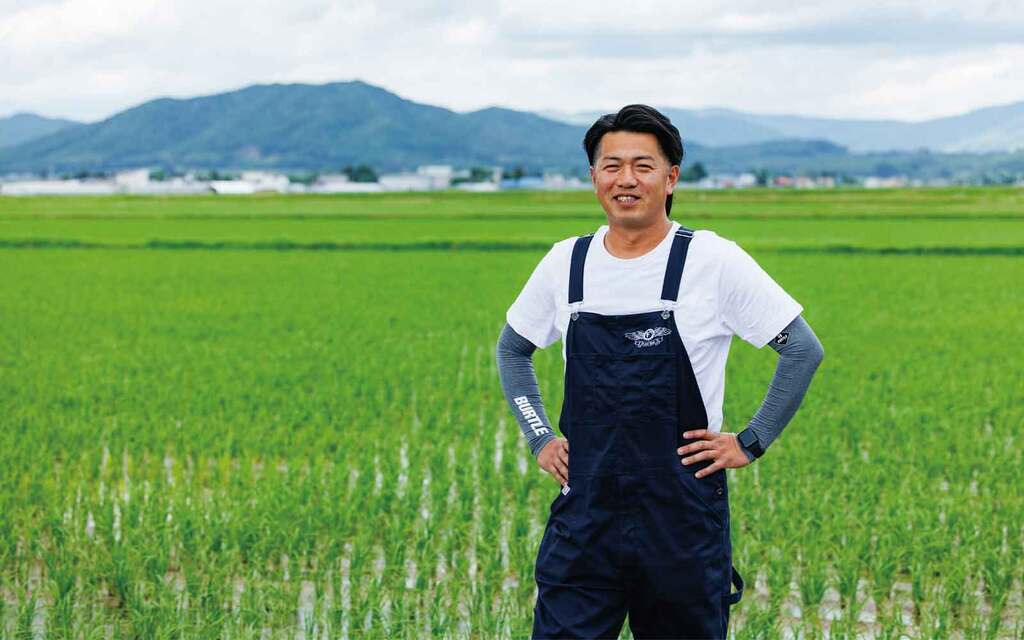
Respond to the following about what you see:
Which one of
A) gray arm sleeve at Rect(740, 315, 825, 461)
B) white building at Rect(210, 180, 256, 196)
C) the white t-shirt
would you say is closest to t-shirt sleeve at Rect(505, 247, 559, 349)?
the white t-shirt

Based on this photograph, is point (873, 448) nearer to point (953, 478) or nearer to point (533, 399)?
point (953, 478)

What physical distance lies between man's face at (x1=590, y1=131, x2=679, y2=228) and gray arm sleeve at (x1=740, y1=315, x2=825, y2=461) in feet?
1.39

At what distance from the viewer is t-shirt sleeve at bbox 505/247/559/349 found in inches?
110

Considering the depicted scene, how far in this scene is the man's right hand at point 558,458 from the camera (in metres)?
2.77

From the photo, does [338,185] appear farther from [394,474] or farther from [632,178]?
[632,178]

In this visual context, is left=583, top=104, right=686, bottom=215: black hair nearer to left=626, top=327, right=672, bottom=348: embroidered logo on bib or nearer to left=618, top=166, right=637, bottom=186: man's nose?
left=618, top=166, right=637, bottom=186: man's nose

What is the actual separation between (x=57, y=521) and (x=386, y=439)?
8.44 feet

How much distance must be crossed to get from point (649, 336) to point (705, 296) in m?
0.17

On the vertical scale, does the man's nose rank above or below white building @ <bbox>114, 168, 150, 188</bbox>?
above

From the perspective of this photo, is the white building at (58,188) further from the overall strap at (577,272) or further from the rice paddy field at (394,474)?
the overall strap at (577,272)

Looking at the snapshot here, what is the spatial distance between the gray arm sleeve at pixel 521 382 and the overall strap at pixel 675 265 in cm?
48

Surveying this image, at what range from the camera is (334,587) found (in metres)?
4.43

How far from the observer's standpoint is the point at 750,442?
270cm

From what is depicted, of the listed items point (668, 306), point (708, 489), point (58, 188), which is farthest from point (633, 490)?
point (58, 188)
